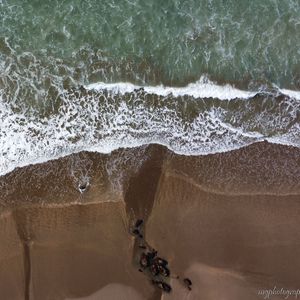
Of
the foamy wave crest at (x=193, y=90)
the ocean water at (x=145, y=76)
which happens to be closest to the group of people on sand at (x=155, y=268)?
the ocean water at (x=145, y=76)

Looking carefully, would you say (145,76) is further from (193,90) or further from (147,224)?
(147,224)

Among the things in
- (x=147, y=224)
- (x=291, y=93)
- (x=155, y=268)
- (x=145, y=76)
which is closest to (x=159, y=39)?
(x=145, y=76)

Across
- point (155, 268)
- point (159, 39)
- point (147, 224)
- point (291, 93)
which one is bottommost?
point (155, 268)

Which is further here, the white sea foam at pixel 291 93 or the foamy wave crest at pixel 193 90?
the white sea foam at pixel 291 93

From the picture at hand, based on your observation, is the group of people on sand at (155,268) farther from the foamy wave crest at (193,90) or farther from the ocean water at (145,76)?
the foamy wave crest at (193,90)

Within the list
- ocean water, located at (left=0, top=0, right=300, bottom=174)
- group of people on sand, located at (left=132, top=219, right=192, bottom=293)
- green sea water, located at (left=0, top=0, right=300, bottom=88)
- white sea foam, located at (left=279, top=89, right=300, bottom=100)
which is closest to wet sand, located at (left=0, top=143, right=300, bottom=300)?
group of people on sand, located at (left=132, top=219, right=192, bottom=293)
